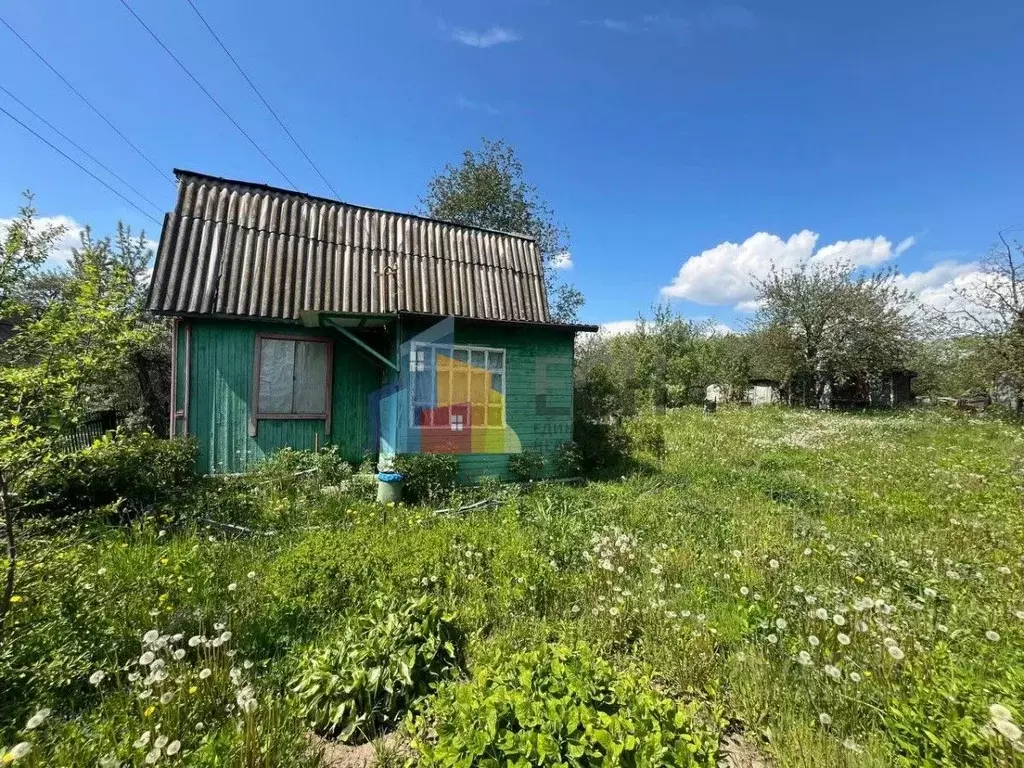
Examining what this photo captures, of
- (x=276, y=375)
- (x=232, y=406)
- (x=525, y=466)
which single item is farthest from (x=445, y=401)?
(x=232, y=406)

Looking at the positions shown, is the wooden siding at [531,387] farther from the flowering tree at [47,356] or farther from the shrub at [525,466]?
the flowering tree at [47,356]

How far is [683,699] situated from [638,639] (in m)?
0.53

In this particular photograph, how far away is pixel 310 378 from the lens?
8.27m

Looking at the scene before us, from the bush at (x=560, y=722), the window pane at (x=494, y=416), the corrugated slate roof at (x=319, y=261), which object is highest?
the corrugated slate roof at (x=319, y=261)

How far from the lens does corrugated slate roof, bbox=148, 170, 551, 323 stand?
7836 millimetres

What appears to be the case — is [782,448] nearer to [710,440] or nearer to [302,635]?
[710,440]

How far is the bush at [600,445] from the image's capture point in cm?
963

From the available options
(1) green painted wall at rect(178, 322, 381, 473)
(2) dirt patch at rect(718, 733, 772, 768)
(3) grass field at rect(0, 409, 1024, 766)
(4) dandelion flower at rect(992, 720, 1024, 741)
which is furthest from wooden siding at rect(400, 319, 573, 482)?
(4) dandelion flower at rect(992, 720, 1024, 741)

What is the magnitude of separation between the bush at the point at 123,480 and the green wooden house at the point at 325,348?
1.27m

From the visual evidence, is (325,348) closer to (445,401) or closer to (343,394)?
(343,394)

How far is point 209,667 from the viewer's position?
2.41m

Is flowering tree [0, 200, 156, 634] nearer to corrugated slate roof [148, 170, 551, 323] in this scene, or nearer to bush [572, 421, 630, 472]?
corrugated slate roof [148, 170, 551, 323]

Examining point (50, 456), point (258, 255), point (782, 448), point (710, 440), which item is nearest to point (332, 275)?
point (258, 255)

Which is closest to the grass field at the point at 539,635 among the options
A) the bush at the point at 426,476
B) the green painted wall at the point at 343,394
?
the bush at the point at 426,476
